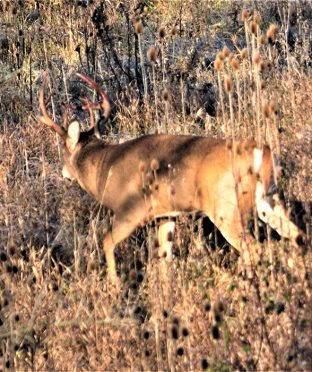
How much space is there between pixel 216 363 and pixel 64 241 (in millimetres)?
2633

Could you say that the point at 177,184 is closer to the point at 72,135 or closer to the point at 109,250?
the point at 109,250

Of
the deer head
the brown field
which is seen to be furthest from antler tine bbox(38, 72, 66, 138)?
the brown field

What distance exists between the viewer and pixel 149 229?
619 centimetres

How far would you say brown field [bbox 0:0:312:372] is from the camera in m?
4.95

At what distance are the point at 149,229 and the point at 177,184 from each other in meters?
0.49

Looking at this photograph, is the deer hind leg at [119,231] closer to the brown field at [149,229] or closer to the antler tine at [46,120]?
the brown field at [149,229]

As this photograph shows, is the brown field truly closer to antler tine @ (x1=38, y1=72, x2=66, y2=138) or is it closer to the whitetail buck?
the whitetail buck

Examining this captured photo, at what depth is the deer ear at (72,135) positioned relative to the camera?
7.54m

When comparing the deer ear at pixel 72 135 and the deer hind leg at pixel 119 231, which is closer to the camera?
the deer hind leg at pixel 119 231

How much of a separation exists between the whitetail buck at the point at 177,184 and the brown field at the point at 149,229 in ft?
0.49

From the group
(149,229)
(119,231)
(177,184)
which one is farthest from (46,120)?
(149,229)

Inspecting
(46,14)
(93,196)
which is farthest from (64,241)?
(46,14)

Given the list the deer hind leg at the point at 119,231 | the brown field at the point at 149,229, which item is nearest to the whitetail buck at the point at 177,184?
the deer hind leg at the point at 119,231

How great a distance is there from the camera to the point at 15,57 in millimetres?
11070
